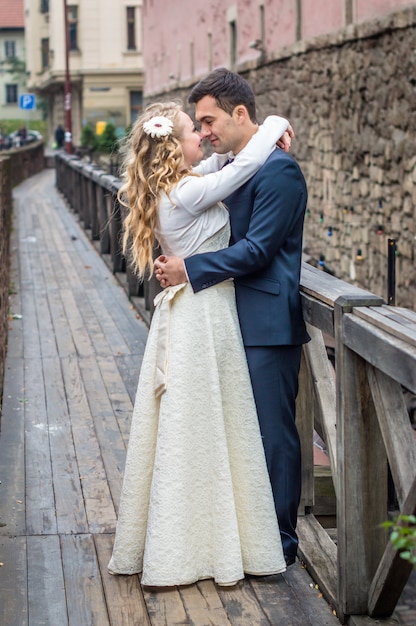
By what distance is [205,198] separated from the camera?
3906 millimetres

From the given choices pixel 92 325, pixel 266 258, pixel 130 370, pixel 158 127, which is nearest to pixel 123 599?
pixel 266 258

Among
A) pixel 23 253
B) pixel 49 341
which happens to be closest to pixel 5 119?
pixel 23 253

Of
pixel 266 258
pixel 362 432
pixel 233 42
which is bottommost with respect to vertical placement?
pixel 362 432

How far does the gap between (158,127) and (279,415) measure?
1038 millimetres

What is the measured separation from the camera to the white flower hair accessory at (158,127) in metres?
3.87

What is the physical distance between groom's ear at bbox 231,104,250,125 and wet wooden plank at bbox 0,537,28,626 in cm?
172

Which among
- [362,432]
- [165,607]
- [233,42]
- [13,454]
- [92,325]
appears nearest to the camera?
[362,432]

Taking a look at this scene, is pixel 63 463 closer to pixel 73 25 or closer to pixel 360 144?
pixel 360 144

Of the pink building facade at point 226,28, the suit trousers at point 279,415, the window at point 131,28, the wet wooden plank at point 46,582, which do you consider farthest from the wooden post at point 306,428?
the window at point 131,28

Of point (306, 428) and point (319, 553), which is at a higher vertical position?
point (306, 428)

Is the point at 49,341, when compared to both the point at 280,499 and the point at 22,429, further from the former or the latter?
the point at 280,499

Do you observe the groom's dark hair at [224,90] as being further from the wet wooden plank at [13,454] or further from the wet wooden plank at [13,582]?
the wet wooden plank at [13,454]

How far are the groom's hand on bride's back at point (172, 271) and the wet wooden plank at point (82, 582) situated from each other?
105cm

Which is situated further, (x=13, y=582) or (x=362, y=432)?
(x=13, y=582)
